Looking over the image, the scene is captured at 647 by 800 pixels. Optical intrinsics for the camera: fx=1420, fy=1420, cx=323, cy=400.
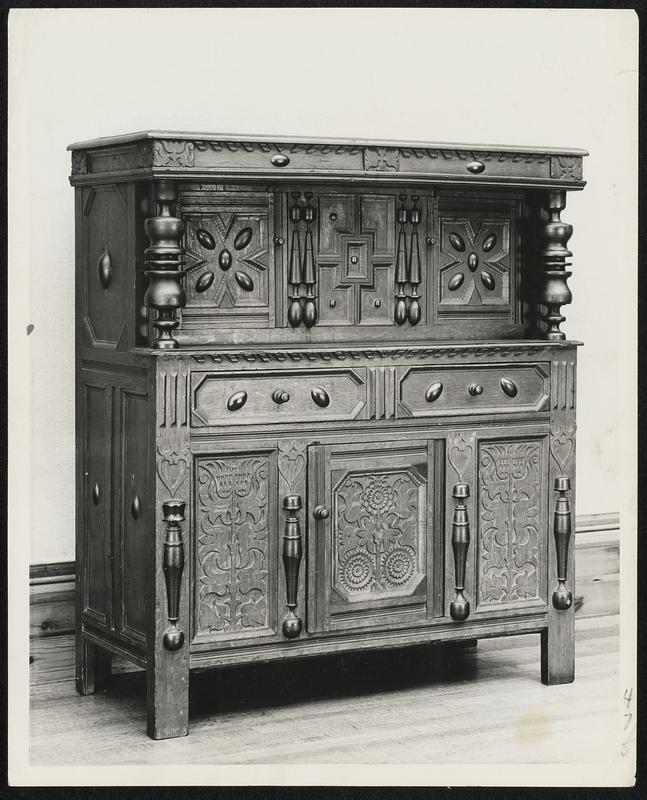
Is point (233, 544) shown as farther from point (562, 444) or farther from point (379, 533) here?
point (562, 444)

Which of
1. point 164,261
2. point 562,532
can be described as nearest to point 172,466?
point 164,261

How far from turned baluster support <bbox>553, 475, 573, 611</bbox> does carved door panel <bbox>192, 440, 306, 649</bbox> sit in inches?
39.2

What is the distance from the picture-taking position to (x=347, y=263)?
16.2ft

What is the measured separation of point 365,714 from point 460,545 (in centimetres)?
67

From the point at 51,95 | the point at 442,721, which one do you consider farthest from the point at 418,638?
the point at 51,95

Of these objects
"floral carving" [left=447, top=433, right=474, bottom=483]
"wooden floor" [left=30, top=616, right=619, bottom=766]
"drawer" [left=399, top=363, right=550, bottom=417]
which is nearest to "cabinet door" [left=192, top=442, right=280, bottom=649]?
"wooden floor" [left=30, top=616, right=619, bottom=766]

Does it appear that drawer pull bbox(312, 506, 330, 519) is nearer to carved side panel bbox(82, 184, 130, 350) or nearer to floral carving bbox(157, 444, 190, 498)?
floral carving bbox(157, 444, 190, 498)

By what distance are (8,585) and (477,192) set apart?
7.01 ft

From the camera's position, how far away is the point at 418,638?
4.93m

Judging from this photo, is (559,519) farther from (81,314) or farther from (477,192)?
(81,314)

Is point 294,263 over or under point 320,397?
over

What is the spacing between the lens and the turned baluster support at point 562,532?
5.10 metres

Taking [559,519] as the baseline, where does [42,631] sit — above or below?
below

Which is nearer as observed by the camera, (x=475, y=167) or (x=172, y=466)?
(x=172, y=466)
